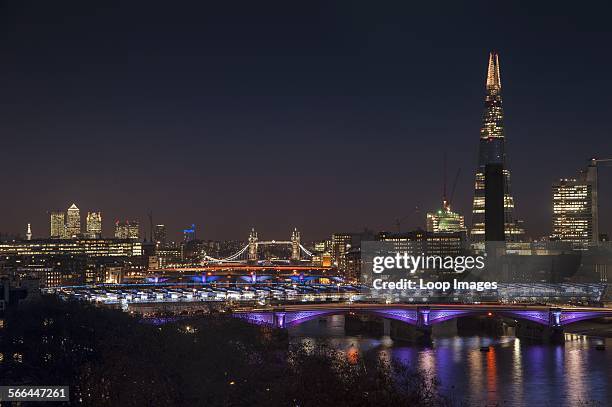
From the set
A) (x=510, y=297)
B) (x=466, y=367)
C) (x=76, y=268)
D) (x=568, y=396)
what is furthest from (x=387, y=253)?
(x=568, y=396)

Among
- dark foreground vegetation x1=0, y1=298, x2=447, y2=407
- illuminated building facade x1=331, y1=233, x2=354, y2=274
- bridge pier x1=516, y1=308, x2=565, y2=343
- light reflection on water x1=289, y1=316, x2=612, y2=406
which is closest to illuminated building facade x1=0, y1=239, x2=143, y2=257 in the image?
illuminated building facade x1=331, y1=233, x2=354, y2=274

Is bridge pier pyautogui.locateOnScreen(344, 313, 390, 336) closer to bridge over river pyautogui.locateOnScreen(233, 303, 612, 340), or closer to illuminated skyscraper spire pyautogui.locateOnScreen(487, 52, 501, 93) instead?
bridge over river pyautogui.locateOnScreen(233, 303, 612, 340)

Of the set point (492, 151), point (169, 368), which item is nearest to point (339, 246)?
point (492, 151)

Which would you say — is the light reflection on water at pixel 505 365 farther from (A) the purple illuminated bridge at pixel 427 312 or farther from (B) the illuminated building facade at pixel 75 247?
(B) the illuminated building facade at pixel 75 247

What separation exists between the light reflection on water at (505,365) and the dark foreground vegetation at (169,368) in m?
6.16

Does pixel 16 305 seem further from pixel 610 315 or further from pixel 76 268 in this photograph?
pixel 76 268

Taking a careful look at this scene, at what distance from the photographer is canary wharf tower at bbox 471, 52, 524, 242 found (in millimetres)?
164875

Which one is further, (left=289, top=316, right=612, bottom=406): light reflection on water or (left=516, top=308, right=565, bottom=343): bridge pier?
(left=516, top=308, right=565, bottom=343): bridge pier

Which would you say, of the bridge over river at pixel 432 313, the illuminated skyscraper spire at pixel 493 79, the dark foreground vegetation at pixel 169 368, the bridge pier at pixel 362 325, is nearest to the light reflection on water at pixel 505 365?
the bridge pier at pixel 362 325

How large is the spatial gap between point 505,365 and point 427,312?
520 inches

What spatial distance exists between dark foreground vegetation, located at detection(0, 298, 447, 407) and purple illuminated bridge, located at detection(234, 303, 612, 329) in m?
18.4

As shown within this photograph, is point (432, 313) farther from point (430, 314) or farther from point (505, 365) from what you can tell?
point (505, 365)

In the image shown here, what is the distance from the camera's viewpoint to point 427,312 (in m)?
61.3

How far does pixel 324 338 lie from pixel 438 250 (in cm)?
7945
